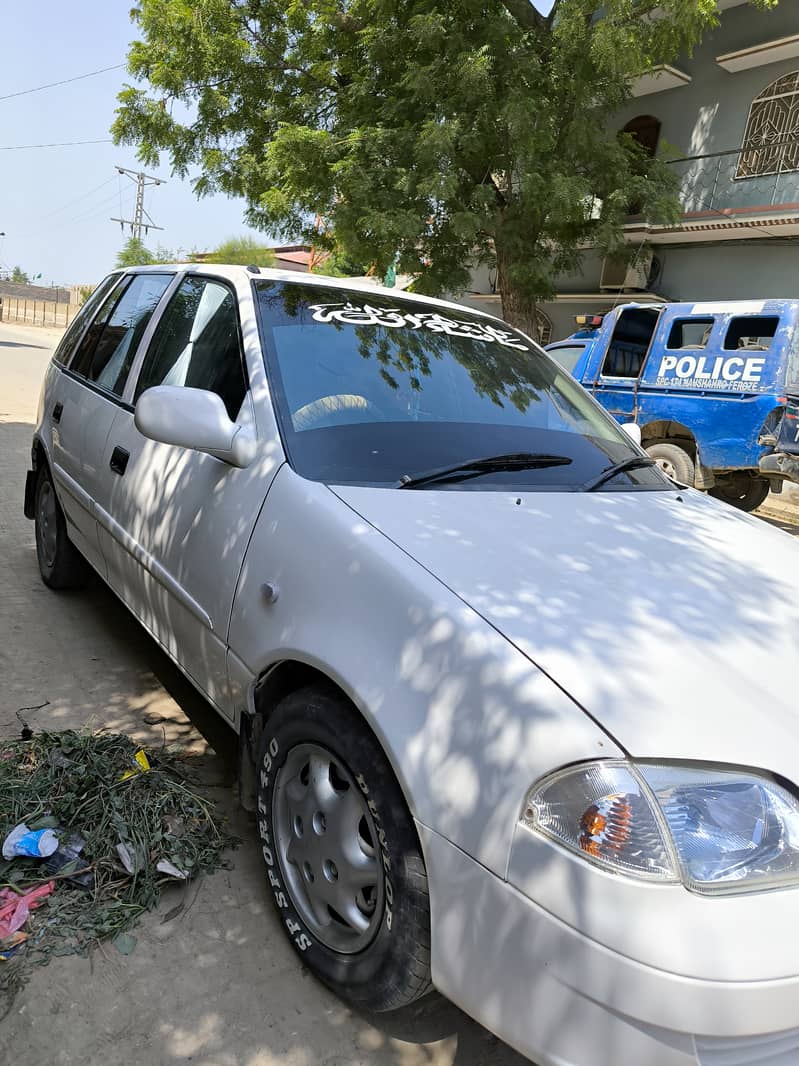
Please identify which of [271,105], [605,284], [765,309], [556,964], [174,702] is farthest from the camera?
[605,284]

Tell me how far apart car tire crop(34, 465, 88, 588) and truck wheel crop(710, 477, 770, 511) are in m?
8.00

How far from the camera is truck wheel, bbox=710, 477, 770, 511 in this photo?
32.4ft

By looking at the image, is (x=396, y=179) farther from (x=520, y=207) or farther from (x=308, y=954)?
(x=308, y=954)

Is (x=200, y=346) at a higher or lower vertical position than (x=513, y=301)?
lower

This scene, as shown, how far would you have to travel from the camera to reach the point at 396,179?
461 inches

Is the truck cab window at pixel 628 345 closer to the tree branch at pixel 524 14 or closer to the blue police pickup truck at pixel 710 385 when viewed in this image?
the blue police pickup truck at pixel 710 385

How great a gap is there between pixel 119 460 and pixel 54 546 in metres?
1.44

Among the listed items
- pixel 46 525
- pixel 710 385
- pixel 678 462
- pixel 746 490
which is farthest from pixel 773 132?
pixel 46 525

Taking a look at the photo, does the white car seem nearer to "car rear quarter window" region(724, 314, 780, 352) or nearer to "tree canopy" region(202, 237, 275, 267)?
"car rear quarter window" region(724, 314, 780, 352)

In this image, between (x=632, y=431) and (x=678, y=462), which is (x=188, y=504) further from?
(x=678, y=462)

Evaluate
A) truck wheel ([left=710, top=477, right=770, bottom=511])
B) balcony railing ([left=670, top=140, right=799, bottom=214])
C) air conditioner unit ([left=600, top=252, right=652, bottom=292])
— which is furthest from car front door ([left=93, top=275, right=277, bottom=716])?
air conditioner unit ([left=600, top=252, right=652, bottom=292])

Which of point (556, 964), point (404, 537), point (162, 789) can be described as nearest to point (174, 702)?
point (162, 789)

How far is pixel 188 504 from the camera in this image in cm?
255

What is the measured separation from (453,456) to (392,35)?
11.9 meters
